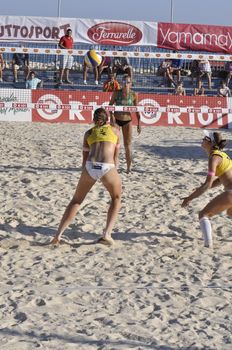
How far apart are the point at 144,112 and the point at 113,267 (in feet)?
36.3

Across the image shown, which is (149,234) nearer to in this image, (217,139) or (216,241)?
(216,241)

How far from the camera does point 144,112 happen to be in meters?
18.0

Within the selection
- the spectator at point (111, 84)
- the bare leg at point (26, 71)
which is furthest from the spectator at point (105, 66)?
the spectator at point (111, 84)

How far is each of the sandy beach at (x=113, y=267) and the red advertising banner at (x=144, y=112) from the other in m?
5.99

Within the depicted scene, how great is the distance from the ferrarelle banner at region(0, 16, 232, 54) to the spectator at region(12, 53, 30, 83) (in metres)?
0.63

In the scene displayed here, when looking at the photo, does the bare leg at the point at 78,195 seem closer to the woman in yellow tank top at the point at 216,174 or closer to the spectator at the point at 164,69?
the woman in yellow tank top at the point at 216,174

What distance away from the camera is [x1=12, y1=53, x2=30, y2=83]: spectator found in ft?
69.1

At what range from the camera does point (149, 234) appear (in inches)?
329

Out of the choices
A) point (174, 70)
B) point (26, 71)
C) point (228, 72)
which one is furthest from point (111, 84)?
point (228, 72)

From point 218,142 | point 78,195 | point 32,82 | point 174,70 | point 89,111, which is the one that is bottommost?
point 78,195

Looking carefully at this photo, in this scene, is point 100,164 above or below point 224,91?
below

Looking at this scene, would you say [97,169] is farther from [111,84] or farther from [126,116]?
[111,84]

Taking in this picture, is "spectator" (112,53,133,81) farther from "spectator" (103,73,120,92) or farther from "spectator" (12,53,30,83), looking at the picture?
"spectator" (103,73,120,92)

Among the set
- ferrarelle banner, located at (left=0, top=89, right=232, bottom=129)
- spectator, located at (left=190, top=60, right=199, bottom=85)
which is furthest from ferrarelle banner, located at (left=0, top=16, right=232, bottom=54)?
ferrarelle banner, located at (left=0, top=89, right=232, bottom=129)
